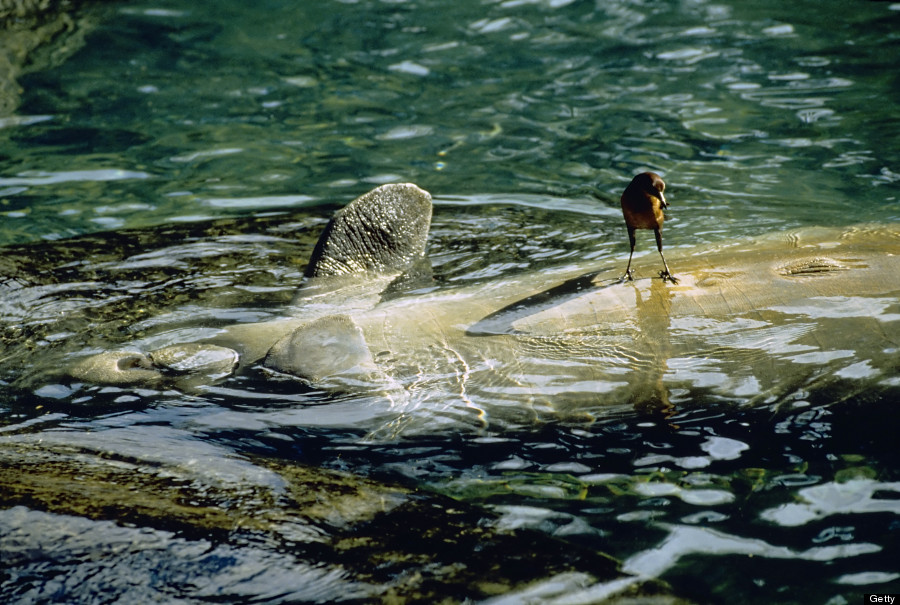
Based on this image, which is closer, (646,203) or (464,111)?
(646,203)

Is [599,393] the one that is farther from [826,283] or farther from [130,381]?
[130,381]

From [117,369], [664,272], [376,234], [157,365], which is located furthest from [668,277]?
[117,369]

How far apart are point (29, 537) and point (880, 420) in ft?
11.2

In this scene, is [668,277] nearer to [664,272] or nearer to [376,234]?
[664,272]

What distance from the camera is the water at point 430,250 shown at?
289 centimetres

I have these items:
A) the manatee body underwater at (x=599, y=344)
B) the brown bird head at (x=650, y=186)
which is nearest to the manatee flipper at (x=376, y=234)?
the manatee body underwater at (x=599, y=344)

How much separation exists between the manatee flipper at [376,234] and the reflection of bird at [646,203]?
1.71 m

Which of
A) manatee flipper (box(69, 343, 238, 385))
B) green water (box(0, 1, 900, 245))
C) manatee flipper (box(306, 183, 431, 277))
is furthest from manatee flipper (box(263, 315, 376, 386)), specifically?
green water (box(0, 1, 900, 245))

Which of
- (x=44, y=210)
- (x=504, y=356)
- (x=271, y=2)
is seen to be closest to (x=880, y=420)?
(x=504, y=356)

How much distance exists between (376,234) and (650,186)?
2037 millimetres

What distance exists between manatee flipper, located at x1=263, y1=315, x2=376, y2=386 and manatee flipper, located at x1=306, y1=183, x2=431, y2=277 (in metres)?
1.12

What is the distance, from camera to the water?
2895 mm

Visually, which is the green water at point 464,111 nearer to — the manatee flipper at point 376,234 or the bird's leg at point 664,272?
the bird's leg at point 664,272

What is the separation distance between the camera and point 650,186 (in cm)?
421
